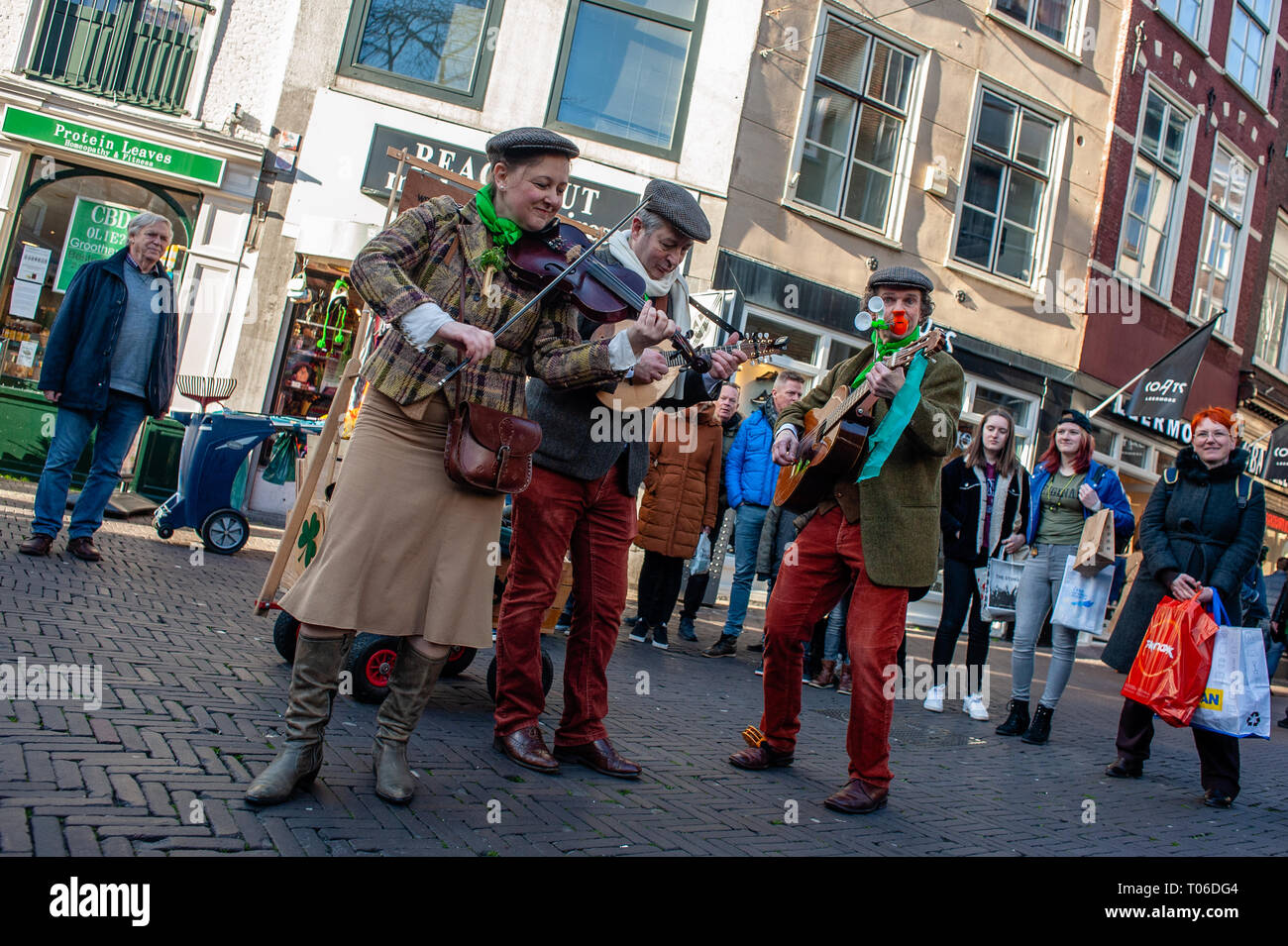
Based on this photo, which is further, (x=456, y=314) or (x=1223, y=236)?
(x=1223, y=236)

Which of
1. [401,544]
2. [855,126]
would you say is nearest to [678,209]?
[401,544]

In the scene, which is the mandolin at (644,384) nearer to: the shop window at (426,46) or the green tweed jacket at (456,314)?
the green tweed jacket at (456,314)

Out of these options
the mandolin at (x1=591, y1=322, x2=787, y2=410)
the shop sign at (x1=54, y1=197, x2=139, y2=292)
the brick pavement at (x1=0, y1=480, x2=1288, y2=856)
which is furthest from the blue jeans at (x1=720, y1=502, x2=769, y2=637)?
the shop sign at (x1=54, y1=197, x2=139, y2=292)

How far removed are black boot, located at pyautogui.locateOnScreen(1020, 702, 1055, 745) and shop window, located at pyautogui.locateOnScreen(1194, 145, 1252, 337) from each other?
14.6 meters

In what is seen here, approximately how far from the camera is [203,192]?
36.1 feet

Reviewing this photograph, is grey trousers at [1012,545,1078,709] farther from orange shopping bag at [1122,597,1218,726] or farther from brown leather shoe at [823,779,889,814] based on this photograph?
brown leather shoe at [823,779,889,814]

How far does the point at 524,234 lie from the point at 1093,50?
15.5 m

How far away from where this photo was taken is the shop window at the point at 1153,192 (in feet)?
53.4

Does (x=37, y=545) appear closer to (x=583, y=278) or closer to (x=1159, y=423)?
(x=583, y=278)

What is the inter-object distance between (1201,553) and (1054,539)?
992mm

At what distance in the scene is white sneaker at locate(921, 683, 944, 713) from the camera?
6622mm

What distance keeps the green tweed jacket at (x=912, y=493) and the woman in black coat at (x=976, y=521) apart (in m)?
2.70

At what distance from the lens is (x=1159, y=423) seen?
1650 cm
